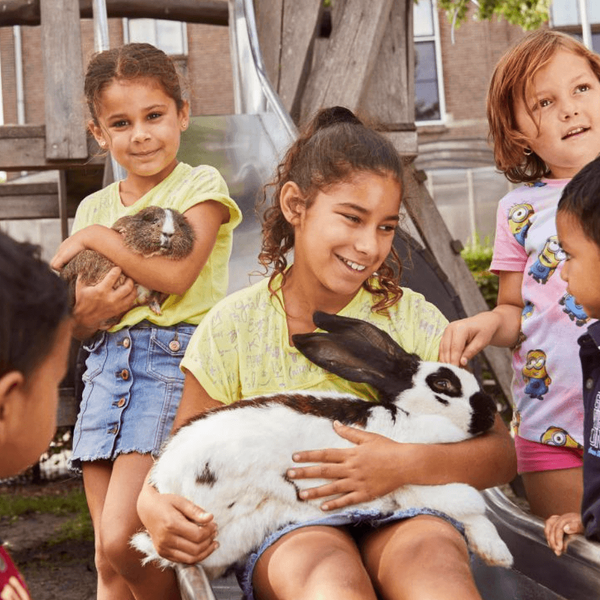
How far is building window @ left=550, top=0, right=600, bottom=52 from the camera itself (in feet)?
64.5

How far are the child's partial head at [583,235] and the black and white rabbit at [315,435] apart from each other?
1.11 feet

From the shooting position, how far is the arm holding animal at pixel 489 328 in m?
2.32

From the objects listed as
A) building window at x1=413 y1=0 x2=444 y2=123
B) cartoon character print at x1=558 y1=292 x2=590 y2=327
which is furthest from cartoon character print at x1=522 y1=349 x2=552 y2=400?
building window at x1=413 y1=0 x2=444 y2=123

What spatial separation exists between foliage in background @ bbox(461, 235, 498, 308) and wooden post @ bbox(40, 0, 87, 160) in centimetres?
394

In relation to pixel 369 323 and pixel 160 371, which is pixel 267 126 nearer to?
pixel 160 371

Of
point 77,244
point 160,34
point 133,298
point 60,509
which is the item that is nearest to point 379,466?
point 133,298

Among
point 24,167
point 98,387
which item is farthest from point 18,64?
point 98,387

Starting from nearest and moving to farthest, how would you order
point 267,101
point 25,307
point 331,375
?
point 25,307 → point 331,375 → point 267,101

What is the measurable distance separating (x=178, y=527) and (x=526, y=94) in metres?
1.59

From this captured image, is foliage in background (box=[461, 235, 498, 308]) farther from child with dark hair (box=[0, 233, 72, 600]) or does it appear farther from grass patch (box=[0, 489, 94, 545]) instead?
child with dark hair (box=[0, 233, 72, 600])

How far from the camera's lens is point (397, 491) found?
2.10 m

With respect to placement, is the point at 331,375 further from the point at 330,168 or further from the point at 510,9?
the point at 510,9

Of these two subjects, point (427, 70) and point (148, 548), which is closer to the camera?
point (148, 548)

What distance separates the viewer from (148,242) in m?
2.81
